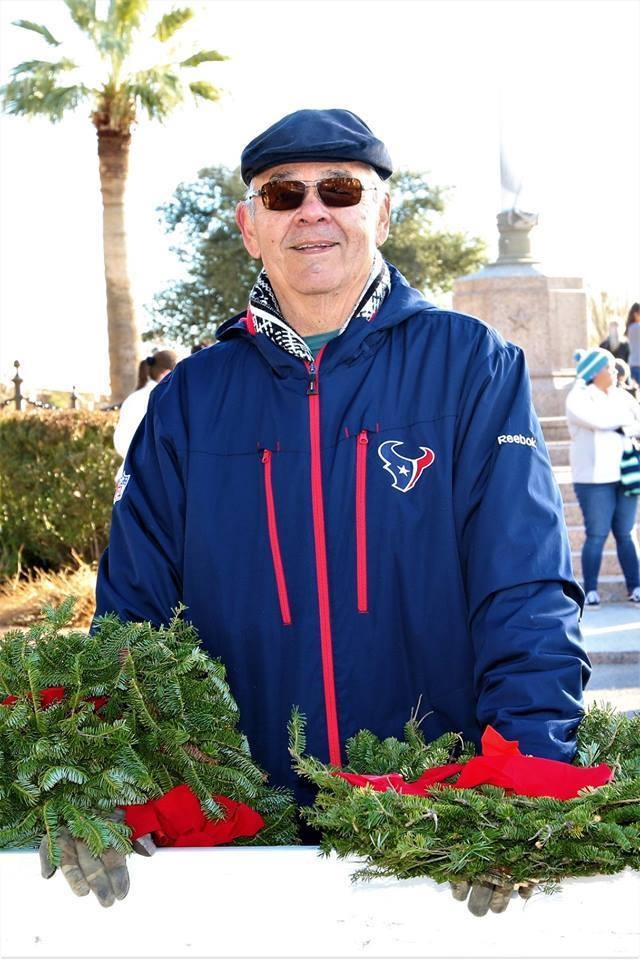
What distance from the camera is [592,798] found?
1.63 meters

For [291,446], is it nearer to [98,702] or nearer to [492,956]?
[98,702]

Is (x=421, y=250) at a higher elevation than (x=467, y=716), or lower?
higher

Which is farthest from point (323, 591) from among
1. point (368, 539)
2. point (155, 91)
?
point (155, 91)

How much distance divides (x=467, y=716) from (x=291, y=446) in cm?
60

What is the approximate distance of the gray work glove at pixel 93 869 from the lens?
1626 millimetres

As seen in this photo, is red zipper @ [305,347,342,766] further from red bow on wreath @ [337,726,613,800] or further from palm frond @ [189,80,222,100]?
palm frond @ [189,80,222,100]

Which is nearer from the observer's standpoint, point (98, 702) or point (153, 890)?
point (153, 890)

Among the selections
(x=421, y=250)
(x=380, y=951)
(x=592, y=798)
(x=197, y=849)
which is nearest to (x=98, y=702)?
(x=197, y=849)

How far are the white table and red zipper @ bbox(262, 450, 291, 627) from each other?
0.79 meters

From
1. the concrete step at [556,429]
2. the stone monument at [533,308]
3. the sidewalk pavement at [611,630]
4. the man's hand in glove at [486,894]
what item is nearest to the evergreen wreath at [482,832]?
the man's hand in glove at [486,894]

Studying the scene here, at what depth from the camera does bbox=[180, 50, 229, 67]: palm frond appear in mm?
21594

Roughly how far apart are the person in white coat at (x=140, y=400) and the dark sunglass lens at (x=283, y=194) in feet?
16.2

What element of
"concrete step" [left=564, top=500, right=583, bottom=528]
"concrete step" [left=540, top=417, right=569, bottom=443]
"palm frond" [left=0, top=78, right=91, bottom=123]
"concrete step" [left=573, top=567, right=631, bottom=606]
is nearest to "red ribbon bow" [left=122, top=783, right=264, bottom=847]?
"concrete step" [left=573, top=567, right=631, bottom=606]

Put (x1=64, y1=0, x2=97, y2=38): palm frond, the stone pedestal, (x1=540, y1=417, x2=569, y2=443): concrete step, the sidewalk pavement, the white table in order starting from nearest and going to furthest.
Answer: the white table, the sidewalk pavement, (x1=540, y1=417, x2=569, y2=443): concrete step, the stone pedestal, (x1=64, y1=0, x2=97, y2=38): palm frond
